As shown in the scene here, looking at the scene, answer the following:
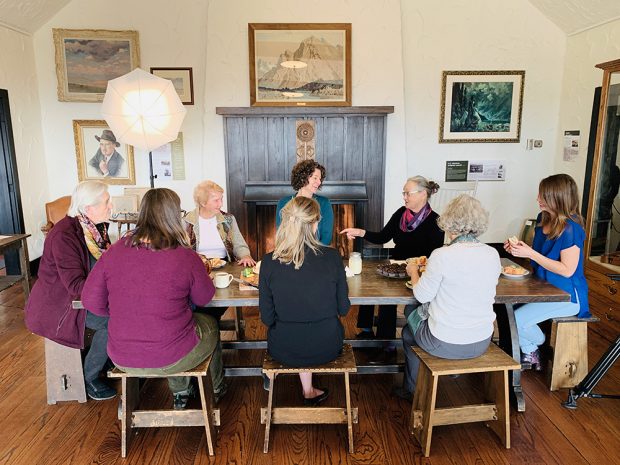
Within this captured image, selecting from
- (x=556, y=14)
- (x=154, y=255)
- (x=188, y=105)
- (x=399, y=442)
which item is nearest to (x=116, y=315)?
(x=154, y=255)

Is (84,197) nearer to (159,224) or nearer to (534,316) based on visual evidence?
(159,224)

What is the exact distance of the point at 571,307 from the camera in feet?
8.46

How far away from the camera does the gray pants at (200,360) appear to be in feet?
6.69

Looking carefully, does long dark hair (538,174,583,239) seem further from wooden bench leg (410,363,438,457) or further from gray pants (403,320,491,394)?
wooden bench leg (410,363,438,457)

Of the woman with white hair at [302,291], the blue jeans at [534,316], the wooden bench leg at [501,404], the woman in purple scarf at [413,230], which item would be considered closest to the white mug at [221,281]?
the woman with white hair at [302,291]

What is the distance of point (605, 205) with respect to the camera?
3.71 metres

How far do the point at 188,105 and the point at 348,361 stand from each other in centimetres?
374

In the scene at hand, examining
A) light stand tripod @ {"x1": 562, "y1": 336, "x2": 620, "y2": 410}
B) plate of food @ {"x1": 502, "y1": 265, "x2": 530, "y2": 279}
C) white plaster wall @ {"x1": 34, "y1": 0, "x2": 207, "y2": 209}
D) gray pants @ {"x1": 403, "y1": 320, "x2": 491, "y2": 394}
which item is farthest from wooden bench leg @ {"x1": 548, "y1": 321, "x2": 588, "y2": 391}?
white plaster wall @ {"x1": 34, "y1": 0, "x2": 207, "y2": 209}

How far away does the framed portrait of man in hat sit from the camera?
504 centimetres

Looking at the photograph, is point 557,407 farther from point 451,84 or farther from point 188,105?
point 188,105

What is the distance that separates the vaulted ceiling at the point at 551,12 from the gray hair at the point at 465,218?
3274 millimetres

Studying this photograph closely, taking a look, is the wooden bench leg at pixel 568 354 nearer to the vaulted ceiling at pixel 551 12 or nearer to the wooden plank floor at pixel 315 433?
the wooden plank floor at pixel 315 433

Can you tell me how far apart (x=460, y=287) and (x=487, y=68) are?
3852 mm

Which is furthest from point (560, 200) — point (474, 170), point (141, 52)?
point (141, 52)
